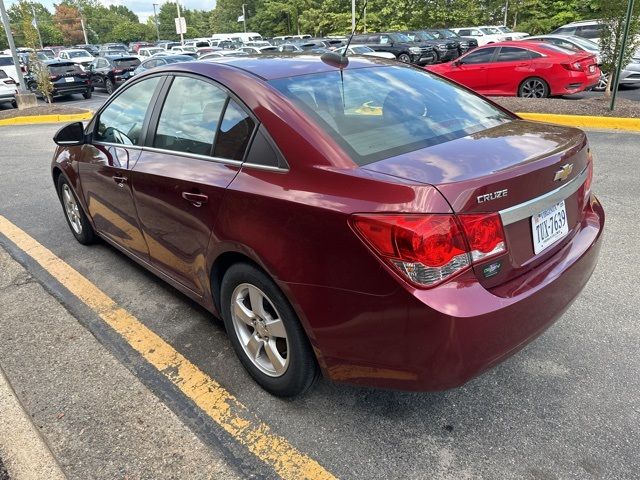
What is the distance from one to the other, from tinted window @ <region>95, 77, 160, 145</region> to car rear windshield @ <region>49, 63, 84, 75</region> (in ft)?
54.4

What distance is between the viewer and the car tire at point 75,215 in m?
4.45

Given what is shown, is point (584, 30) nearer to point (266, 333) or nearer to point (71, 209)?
point (71, 209)

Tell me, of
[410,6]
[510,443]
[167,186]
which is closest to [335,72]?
[167,186]

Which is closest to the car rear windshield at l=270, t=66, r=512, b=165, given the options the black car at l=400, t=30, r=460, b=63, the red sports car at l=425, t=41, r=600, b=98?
the red sports car at l=425, t=41, r=600, b=98

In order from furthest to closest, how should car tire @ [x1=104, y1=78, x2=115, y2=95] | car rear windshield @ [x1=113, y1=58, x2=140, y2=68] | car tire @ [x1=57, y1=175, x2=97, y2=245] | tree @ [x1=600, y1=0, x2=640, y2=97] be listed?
car tire @ [x1=104, y1=78, x2=115, y2=95] < car rear windshield @ [x1=113, y1=58, x2=140, y2=68] < tree @ [x1=600, y1=0, x2=640, y2=97] < car tire @ [x1=57, y1=175, x2=97, y2=245]

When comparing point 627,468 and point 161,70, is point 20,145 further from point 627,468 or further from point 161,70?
point 627,468

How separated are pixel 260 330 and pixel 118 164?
5.41 ft

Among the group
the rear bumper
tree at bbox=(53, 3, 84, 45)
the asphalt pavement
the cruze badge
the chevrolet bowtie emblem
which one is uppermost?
tree at bbox=(53, 3, 84, 45)

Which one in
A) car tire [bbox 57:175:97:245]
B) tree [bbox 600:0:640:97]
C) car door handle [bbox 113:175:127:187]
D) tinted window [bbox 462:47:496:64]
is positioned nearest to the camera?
car door handle [bbox 113:175:127:187]

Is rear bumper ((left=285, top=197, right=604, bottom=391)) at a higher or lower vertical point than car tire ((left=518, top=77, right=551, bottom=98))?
higher

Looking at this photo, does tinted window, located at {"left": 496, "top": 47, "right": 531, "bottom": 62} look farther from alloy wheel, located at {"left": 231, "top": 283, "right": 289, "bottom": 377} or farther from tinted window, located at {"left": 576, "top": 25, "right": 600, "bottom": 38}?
alloy wheel, located at {"left": 231, "top": 283, "right": 289, "bottom": 377}

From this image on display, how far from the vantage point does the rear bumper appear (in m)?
1.82

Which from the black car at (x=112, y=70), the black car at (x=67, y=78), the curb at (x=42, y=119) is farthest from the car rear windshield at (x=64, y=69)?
the curb at (x=42, y=119)

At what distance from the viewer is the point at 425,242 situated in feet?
5.90
